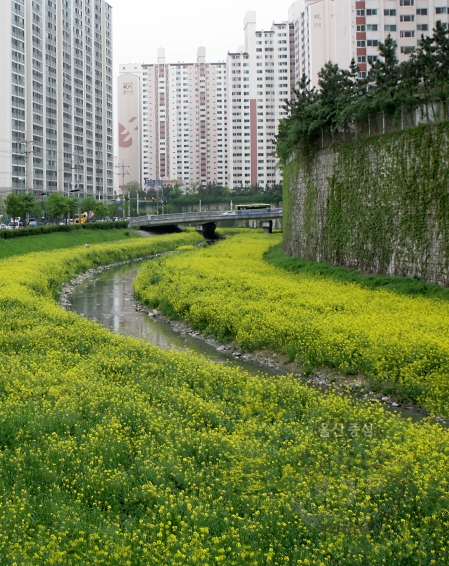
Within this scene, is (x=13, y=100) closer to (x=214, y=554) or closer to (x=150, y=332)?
Result: (x=150, y=332)

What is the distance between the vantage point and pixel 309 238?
28391 mm

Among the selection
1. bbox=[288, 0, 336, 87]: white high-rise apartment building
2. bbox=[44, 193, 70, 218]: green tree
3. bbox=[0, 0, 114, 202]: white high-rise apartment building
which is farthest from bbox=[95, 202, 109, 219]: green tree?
bbox=[288, 0, 336, 87]: white high-rise apartment building

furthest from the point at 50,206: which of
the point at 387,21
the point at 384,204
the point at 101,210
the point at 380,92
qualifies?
the point at 384,204

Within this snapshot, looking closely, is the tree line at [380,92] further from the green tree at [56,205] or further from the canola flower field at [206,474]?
the green tree at [56,205]

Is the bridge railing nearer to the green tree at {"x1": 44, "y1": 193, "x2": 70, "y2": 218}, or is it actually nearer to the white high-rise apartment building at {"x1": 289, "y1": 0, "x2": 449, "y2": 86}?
the green tree at {"x1": 44, "y1": 193, "x2": 70, "y2": 218}

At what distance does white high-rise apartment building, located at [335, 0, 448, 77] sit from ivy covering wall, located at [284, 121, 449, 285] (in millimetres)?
28180

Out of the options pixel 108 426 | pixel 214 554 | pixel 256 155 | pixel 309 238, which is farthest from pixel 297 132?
pixel 256 155

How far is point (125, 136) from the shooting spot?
134250 millimetres

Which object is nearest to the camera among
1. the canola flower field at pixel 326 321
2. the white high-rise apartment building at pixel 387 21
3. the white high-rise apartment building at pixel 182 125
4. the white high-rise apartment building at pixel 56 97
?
the canola flower field at pixel 326 321

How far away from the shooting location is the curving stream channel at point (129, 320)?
13.9 meters

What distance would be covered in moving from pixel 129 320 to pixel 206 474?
12949 mm

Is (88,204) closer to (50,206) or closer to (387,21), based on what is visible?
(50,206)

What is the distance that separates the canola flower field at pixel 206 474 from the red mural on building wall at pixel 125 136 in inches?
5018

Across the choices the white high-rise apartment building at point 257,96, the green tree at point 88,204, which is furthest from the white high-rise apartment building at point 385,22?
the white high-rise apartment building at point 257,96
